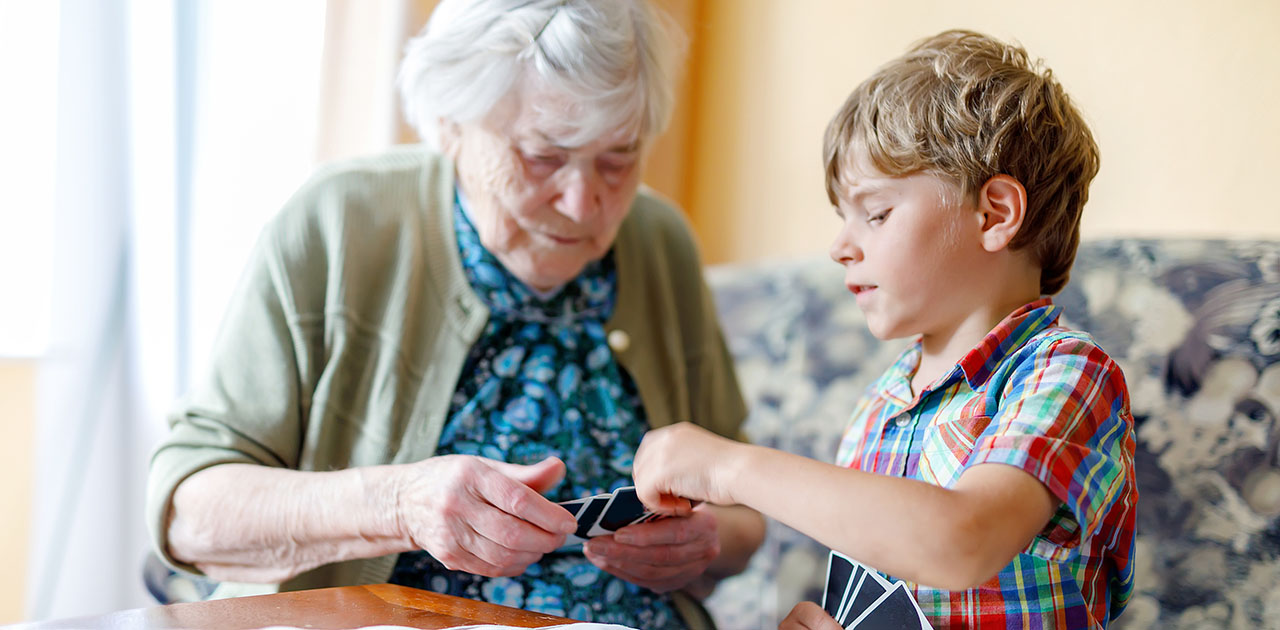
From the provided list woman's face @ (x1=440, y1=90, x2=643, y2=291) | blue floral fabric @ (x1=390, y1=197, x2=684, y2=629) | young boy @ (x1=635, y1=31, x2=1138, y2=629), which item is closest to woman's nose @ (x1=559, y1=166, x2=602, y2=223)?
woman's face @ (x1=440, y1=90, x2=643, y2=291)

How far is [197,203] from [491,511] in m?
1.19

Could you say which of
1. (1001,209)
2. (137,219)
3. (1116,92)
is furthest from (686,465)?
(137,219)

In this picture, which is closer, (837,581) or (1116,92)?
(837,581)

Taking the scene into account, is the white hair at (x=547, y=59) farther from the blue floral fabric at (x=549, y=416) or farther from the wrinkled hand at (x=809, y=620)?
the wrinkled hand at (x=809, y=620)

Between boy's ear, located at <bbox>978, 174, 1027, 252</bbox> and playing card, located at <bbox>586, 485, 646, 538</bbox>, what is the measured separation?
16.1 inches

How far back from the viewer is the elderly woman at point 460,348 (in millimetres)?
1120

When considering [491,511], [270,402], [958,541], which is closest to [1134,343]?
[958,541]

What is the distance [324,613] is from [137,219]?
48.3 inches

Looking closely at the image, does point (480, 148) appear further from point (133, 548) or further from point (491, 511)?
point (133, 548)

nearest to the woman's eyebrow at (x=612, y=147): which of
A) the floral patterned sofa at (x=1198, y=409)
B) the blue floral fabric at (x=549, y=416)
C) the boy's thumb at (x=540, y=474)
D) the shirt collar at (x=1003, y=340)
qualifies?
the blue floral fabric at (x=549, y=416)

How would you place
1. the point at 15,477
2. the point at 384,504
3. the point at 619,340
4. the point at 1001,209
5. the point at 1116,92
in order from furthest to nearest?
the point at 15,477 → the point at 1116,92 → the point at 619,340 → the point at 384,504 → the point at 1001,209

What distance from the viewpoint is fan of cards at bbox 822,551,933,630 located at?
81cm

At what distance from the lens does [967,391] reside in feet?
2.90

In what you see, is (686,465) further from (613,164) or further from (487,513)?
(613,164)
